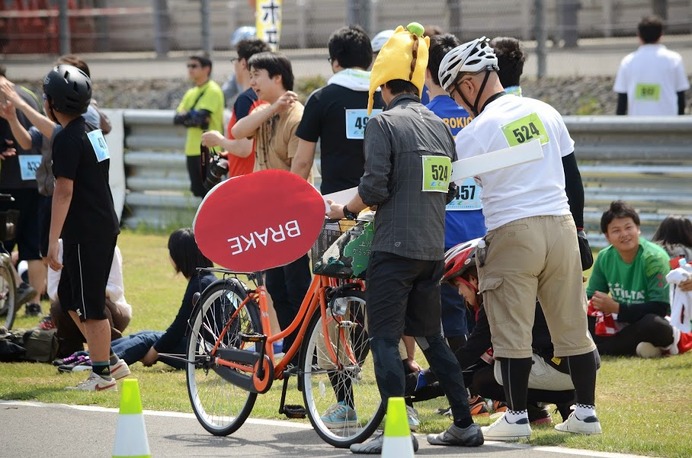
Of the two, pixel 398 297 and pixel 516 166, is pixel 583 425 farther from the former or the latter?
pixel 516 166

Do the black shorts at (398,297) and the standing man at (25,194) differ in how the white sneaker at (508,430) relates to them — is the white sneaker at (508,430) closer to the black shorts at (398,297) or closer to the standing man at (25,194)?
the black shorts at (398,297)

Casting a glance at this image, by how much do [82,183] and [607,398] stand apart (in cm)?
343

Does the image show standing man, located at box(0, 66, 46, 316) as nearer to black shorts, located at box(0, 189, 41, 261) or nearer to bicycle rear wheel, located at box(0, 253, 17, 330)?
black shorts, located at box(0, 189, 41, 261)

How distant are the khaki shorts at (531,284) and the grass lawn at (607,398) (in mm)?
524

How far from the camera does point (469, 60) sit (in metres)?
6.50

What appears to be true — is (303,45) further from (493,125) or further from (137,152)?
(493,125)

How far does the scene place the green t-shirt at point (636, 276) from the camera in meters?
9.09

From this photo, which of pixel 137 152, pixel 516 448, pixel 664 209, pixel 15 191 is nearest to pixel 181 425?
pixel 516 448

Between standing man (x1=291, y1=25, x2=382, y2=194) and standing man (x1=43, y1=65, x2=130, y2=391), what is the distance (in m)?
1.21

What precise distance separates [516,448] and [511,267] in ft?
2.92

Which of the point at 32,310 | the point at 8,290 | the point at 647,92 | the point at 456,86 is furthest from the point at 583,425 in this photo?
the point at 647,92

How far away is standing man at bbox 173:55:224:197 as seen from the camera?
45.4 ft

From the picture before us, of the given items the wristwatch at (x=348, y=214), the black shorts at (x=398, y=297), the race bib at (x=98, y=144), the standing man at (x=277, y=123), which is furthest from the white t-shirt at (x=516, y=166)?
the race bib at (x=98, y=144)

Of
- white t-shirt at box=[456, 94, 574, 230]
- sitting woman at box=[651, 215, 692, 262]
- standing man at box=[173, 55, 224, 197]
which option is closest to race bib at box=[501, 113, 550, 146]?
white t-shirt at box=[456, 94, 574, 230]
